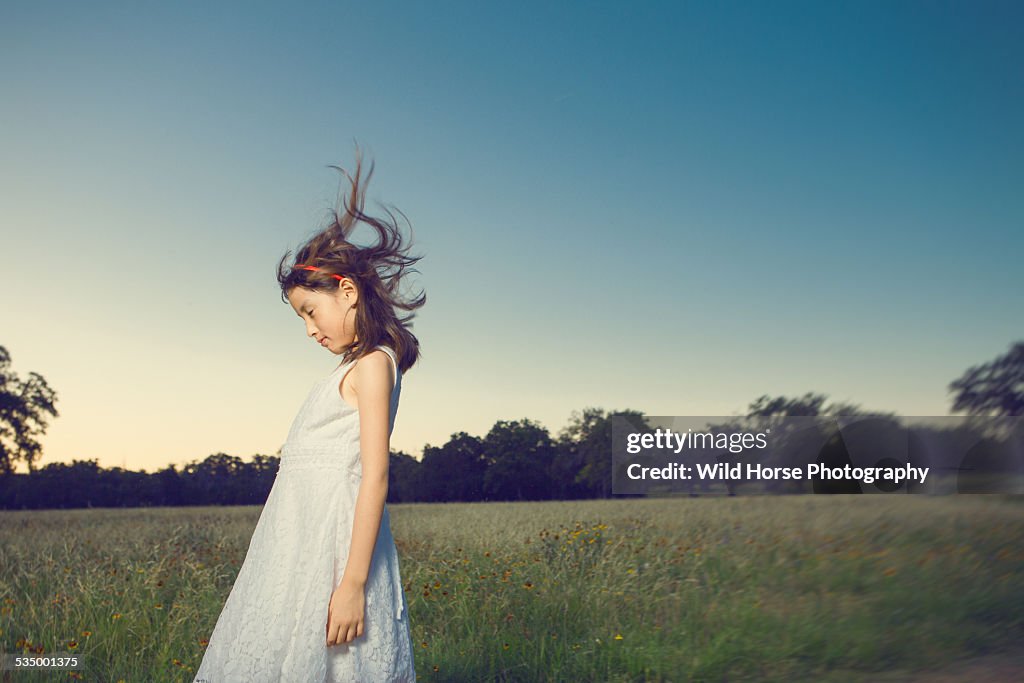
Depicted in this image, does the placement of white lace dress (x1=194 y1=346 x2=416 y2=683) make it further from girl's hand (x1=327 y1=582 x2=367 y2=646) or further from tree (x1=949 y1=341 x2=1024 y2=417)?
tree (x1=949 y1=341 x2=1024 y2=417)

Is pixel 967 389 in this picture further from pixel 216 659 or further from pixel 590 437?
pixel 590 437

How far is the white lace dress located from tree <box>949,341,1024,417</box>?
18.5 meters

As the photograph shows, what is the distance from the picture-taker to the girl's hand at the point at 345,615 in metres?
1.89

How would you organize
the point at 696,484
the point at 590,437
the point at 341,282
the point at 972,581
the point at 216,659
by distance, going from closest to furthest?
the point at 216,659
the point at 341,282
the point at 972,581
the point at 696,484
the point at 590,437

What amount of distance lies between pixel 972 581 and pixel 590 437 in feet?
115

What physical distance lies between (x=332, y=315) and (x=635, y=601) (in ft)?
13.7

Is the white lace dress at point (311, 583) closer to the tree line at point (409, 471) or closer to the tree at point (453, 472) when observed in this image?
the tree line at point (409, 471)

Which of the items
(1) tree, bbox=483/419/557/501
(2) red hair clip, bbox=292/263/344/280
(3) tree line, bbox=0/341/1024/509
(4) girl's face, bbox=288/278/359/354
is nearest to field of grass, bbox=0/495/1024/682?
(4) girl's face, bbox=288/278/359/354

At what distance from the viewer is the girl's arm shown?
1.88 meters

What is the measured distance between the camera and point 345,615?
1.89m

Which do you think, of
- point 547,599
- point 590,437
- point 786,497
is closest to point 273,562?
point 547,599

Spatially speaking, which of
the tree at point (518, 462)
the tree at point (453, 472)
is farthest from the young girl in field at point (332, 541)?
the tree at point (518, 462)

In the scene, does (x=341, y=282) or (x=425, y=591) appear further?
(x=425, y=591)

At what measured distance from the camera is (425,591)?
542 centimetres
